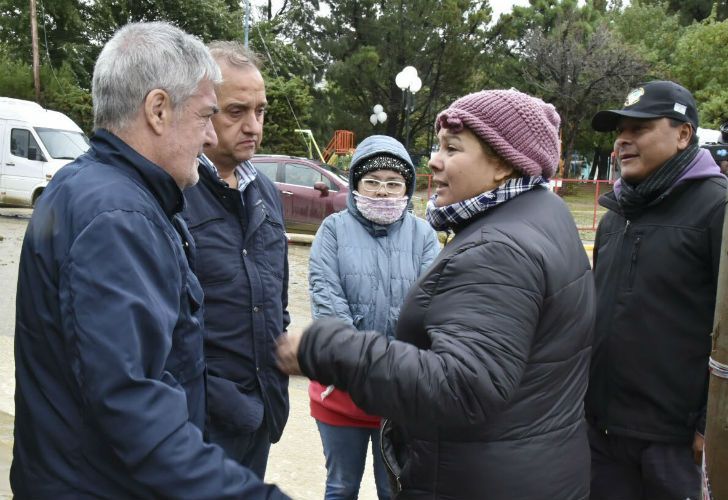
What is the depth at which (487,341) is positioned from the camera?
1.65 metres

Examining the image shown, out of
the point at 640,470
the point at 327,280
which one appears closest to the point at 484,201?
the point at 640,470

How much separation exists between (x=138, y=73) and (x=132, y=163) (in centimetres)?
21

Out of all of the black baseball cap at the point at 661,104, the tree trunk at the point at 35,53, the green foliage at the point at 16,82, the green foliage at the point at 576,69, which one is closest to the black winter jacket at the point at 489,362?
the black baseball cap at the point at 661,104

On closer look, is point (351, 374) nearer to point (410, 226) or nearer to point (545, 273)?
point (545, 273)

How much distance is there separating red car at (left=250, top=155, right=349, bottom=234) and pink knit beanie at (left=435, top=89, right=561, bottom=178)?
37.5 ft

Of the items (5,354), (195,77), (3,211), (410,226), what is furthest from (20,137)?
(195,77)

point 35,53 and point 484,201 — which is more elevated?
point 35,53

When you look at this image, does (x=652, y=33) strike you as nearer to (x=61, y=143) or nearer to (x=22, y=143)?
(x=61, y=143)

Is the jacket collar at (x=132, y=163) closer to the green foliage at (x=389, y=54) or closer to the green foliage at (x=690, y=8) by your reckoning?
the green foliage at (x=389, y=54)

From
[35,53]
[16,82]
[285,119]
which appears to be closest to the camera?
[285,119]

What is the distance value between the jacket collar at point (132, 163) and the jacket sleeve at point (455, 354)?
18.9 inches

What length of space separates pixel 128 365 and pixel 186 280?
347mm

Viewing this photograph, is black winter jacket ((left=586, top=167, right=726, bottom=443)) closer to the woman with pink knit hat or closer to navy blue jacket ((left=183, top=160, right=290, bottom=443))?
the woman with pink knit hat

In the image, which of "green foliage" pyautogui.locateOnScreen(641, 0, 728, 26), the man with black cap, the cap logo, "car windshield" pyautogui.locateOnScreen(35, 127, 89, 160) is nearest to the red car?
Answer: "car windshield" pyautogui.locateOnScreen(35, 127, 89, 160)
